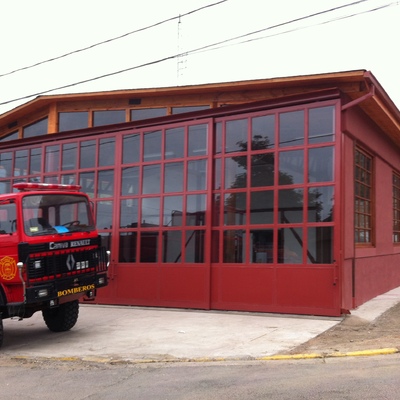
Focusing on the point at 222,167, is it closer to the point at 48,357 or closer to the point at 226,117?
the point at 226,117

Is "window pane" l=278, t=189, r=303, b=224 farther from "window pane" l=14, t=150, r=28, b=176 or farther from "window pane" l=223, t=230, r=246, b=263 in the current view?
"window pane" l=14, t=150, r=28, b=176

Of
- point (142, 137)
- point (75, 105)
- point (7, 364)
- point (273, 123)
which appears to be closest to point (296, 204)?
point (273, 123)

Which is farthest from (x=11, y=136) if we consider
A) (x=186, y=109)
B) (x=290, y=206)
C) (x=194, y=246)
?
(x=290, y=206)

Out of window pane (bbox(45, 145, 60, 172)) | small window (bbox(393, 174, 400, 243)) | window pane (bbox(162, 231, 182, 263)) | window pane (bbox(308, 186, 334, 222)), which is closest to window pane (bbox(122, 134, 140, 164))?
window pane (bbox(162, 231, 182, 263))

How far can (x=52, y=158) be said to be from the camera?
15359 millimetres

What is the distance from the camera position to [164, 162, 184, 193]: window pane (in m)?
13.0

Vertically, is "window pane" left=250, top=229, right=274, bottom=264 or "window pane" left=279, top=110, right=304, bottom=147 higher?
"window pane" left=279, top=110, right=304, bottom=147

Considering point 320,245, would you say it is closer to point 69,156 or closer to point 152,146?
point 152,146

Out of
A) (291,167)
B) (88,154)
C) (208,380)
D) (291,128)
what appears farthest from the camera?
(88,154)

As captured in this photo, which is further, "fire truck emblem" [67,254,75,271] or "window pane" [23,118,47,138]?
"window pane" [23,118,47,138]

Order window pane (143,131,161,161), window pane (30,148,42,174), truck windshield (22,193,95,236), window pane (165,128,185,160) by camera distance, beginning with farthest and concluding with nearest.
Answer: window pane (30,148,42,174), window pane (143,131,161,161), window pane (165,128,185,160), truck windshield (22,193,95,236)

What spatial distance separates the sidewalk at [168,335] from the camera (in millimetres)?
8055

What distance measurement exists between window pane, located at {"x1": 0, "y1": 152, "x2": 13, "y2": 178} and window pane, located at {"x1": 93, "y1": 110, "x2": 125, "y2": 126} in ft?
9.81

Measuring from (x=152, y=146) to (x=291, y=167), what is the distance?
396 cm
